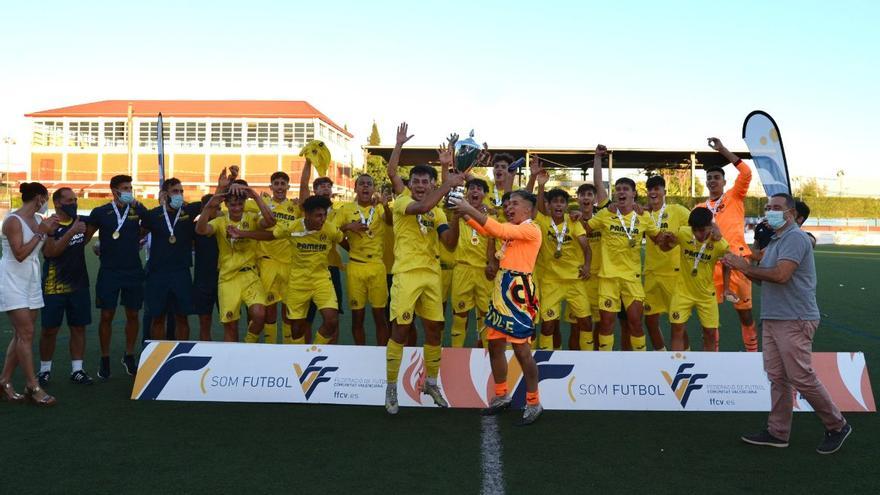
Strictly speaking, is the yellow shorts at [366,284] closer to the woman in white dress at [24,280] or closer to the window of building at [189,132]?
the woman in white dress at [24,280]

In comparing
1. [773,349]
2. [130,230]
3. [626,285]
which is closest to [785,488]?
[773,349]

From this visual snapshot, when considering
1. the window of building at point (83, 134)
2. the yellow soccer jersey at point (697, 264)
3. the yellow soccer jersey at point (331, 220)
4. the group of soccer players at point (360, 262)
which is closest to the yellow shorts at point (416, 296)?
the group of soccer players at point (360, 262)

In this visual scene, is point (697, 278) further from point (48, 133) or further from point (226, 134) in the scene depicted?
point (48, 133)

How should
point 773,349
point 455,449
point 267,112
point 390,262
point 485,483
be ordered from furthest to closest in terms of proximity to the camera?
point 267,112, point 390,262, point 773,349, point 455,449, point 485,483

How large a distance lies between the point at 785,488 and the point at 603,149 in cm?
452

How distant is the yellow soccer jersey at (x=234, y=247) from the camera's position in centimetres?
777

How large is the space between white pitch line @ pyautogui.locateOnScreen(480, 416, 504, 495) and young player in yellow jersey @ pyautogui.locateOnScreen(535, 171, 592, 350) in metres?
1.94

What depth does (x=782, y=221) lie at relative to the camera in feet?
18.1

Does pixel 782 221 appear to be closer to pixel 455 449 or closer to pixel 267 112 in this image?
pixel 455 449

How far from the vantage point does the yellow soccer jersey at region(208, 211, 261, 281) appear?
7.77 meters

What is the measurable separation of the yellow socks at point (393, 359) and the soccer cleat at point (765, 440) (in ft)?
10.1

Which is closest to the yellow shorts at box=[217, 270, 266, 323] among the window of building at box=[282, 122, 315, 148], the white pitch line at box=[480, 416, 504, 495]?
the white pitch line at box=[480, 416, 504, 495]

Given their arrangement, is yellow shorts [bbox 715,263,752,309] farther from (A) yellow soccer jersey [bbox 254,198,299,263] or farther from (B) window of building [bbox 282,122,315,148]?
(B) window of building [bbox 282,122,315,148]

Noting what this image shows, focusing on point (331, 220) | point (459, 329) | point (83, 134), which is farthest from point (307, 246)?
point (83, 134)
